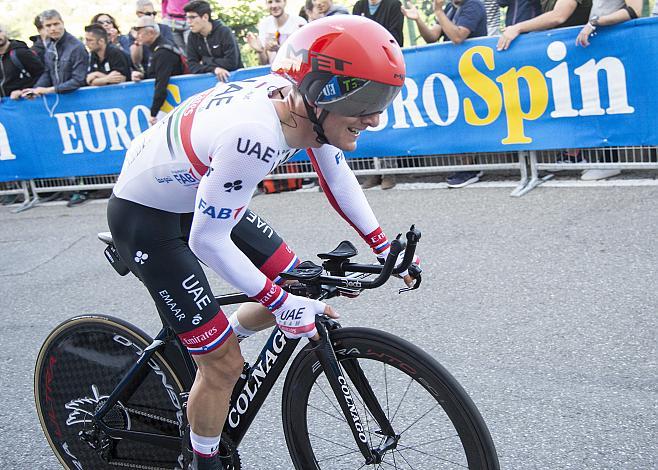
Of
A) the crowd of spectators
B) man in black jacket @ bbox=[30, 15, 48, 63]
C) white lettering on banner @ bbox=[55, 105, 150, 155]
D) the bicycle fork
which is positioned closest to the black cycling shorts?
the bicycle fork

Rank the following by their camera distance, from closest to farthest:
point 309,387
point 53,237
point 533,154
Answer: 1. point 309,387
2. point 533,154
3. point 53,237

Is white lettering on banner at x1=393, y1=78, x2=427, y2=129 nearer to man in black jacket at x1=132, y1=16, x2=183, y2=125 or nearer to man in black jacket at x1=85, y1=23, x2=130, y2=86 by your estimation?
man in black jacket at x1=132, y1=16, x2=183, y2=125

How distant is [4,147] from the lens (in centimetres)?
1122

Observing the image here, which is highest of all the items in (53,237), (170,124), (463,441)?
(170,124)

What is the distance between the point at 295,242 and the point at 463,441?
464cm

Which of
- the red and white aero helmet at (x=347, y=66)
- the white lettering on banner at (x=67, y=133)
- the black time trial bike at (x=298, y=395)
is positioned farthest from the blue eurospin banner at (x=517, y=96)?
the red and white aero helmet at (x=347, y=66)

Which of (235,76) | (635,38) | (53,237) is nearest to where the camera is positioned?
(635,38)

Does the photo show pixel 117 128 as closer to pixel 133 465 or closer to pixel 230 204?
pixel 133 465

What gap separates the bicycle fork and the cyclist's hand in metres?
0.07

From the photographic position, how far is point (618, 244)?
19.7 feet

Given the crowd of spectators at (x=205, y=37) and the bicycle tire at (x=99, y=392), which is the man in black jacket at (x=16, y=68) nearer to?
the crowd of spectators at (x=205, y=37)

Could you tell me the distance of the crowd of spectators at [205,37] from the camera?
7.69m

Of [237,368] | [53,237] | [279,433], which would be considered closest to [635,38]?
[279,433]

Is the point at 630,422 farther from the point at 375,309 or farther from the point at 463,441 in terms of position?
the point at 375,309
